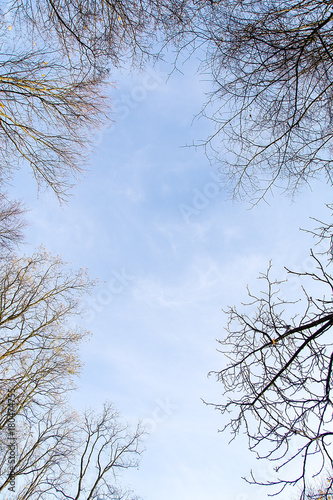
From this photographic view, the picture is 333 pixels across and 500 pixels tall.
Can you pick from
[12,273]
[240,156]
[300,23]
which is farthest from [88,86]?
[12,273]

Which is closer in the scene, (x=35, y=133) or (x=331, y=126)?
(x=331, y=126)

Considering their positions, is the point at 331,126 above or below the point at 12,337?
above

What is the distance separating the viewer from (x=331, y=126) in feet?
11.7

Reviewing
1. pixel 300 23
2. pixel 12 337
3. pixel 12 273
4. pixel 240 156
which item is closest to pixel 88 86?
pixel 240 156

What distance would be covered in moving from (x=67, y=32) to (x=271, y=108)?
2.69 meters

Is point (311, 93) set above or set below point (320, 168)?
above

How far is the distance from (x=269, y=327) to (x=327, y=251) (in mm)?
979

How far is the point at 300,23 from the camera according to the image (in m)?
3.10

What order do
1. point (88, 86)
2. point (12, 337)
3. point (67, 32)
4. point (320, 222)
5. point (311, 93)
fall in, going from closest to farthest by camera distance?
point (320, 222)
point (311, 93)
point (67, 32)
point (88, 86)
point (12, 337)

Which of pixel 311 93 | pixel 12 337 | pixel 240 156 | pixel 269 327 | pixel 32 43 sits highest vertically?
pixel 311 93

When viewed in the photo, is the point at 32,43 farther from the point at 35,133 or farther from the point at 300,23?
the point at 300,23

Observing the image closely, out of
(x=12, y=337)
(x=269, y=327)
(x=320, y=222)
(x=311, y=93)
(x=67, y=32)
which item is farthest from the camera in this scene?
(x=12, y=337)

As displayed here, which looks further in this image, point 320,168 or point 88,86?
point 88,86

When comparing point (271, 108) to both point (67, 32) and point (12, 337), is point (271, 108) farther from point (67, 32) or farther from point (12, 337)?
point (12, 337)
